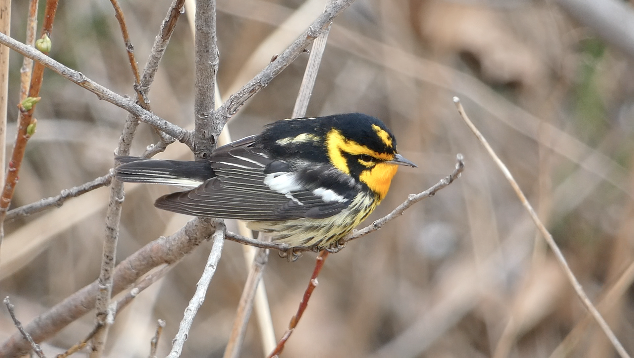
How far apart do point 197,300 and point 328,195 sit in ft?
3.69

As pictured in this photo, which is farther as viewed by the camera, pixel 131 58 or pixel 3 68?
pixel 3 68

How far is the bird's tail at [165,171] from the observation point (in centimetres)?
207

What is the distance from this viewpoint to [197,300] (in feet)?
5.21

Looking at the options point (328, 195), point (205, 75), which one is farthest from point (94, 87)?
point (328, 195)

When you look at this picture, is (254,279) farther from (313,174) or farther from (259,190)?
(313,174)

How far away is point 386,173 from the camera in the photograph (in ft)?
8.89

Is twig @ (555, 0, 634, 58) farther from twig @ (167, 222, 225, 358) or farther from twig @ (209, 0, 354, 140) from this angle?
twig @ (167, 222, 225, 358)

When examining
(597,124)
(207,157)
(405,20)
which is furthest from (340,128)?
(597,124)

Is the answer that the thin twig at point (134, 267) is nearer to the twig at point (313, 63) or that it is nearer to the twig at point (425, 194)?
the twig at point (425, 194)

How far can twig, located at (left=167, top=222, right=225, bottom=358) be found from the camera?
57.4 inches

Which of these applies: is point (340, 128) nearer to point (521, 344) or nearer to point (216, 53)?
point (216, 53)

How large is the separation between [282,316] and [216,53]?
343 centimetres

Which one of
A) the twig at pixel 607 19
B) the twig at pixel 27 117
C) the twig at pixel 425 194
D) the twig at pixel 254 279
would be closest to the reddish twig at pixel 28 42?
the twig at pixel 27 117

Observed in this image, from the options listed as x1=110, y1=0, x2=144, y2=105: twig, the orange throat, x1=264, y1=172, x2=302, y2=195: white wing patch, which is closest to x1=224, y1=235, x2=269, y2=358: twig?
x1=264, y1=172, x2=302, y2=195: white wing patch
